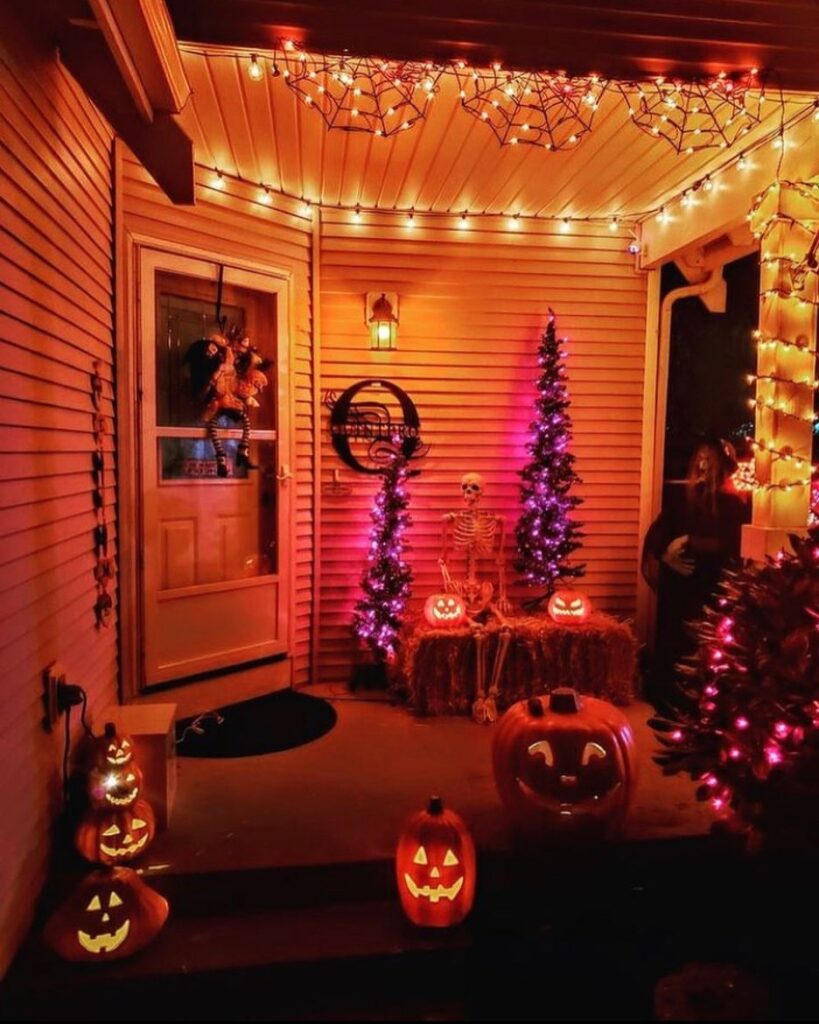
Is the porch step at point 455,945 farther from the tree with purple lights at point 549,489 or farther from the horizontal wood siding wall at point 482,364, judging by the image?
the horizontal wood siding wall at point 482,364

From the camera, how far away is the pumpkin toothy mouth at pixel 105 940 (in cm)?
203

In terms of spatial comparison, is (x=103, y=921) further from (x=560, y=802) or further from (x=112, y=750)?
(x=560, y=802)

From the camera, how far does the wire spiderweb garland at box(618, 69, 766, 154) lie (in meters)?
2.88

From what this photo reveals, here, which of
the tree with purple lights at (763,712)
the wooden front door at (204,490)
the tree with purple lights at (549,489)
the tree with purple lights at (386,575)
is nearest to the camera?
the tree with purple lights at (763,712)

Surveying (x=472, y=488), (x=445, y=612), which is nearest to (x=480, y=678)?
(x=445, y=612)

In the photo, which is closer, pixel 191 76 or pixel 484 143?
Answer: pixel 191 76

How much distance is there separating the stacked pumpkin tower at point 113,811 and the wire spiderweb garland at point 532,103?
2.86m

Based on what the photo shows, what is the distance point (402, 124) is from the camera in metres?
3.37

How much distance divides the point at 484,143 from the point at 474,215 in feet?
3.38

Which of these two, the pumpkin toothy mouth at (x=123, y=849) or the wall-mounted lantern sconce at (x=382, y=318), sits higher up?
the wall-mounted lantern sconce at (x=382, y=318)

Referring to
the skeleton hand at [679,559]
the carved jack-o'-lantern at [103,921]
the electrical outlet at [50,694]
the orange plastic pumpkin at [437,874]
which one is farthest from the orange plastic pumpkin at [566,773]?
the skeleton hand at [679,559]

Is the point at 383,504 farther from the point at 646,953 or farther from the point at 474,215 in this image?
the point at 646,953

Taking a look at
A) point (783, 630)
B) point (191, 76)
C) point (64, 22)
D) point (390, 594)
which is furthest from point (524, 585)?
point (64, 22)

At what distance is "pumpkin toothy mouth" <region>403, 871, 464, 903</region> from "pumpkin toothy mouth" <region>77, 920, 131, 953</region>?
2.84 feet
